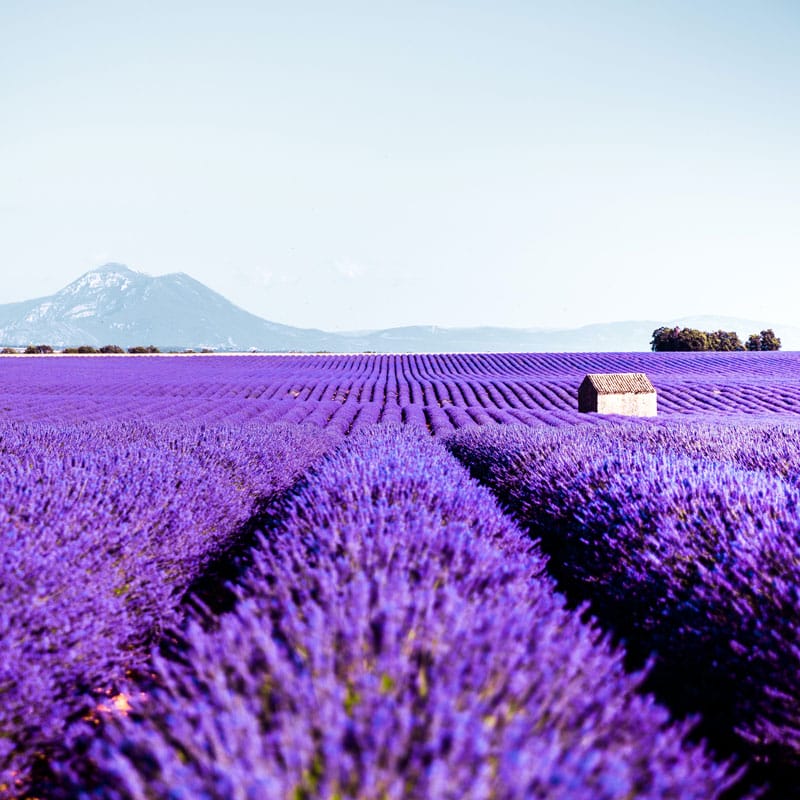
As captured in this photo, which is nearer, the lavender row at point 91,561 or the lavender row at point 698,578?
the lavender row at point 91,561

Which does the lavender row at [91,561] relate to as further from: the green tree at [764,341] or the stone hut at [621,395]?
the green tree at [764,341]

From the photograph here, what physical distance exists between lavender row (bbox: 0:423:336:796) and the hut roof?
13.2m

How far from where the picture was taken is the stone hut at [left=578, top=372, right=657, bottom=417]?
1622 cm

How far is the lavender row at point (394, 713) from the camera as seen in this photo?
0.99m

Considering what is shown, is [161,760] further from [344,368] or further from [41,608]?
[344,368]

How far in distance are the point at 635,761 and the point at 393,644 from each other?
51 centimetres

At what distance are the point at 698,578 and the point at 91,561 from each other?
2.38 meters

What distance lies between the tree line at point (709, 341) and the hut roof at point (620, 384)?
3348 centimetres

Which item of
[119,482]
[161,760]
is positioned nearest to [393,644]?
[161,760]

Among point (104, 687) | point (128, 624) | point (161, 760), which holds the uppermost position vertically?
point (161, 760)

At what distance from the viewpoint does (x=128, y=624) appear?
245cm

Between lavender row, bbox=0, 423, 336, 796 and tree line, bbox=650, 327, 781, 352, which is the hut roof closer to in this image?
lavender row, bbox=0, 423, 336, 796

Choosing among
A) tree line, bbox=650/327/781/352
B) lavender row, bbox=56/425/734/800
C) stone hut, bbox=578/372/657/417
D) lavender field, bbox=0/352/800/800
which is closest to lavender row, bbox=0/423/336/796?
lavender field, bbox=0/352/800/800

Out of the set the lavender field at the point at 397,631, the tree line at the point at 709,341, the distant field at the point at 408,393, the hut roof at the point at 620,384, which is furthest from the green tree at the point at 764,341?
the lavender field at the point at 397,631
